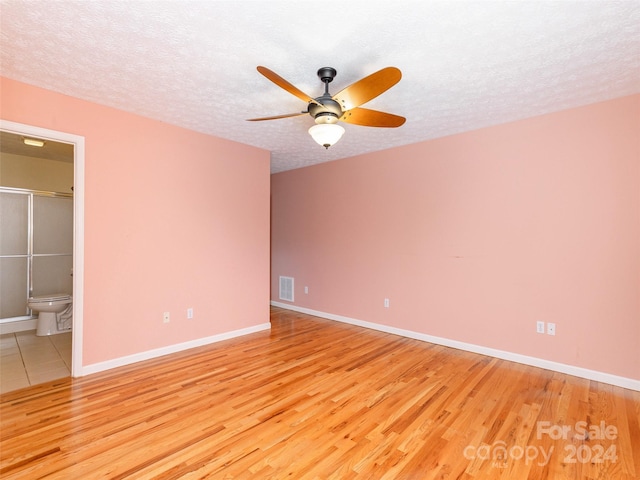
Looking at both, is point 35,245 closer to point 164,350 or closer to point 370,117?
point 164,350

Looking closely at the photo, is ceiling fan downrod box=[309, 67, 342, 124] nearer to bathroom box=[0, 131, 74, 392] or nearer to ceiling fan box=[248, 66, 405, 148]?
ceiling fan box=[248, 66, 405, 148]

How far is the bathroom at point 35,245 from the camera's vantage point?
151 inches

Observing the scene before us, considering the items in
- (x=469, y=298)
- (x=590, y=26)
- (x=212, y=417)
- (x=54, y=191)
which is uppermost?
(x=590, y=26)

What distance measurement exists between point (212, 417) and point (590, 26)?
133 inches

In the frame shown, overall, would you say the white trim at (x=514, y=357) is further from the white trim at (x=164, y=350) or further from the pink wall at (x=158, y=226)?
the pink wall at (x=158, y=226)

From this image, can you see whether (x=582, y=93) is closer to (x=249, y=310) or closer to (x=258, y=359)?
(x=258, y=359)

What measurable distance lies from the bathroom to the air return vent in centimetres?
304

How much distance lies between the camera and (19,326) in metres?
4.12

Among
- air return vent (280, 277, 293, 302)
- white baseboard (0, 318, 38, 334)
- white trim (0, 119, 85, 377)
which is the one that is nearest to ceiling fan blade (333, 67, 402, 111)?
white trim (0, 119, 85, 377)

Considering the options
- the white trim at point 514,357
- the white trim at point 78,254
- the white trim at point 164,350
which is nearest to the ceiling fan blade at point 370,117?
the white trim at point 78,254

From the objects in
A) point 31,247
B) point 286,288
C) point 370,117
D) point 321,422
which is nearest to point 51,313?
point 31,247

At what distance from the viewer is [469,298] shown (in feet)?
11.6

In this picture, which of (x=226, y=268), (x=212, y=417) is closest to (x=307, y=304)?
(x=226, y=268)

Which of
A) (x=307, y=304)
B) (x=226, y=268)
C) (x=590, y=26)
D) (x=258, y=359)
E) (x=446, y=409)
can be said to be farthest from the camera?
(x=307, y=304)
